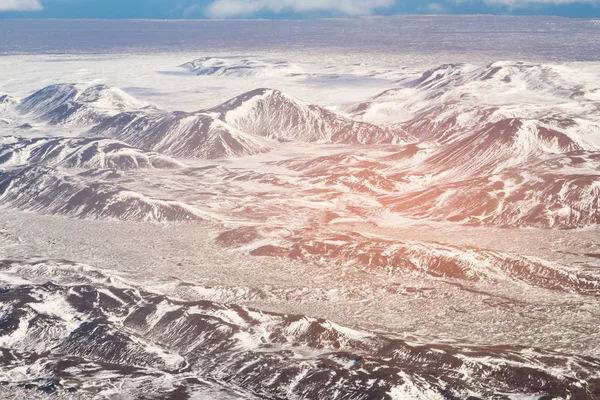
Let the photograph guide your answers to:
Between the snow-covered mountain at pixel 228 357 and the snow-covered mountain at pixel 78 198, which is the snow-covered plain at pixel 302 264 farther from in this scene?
the snow-covered mountain at pixel 78 198

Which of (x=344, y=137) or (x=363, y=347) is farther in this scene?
(x=344, y=137)

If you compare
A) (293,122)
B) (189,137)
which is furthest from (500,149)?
(189,137)

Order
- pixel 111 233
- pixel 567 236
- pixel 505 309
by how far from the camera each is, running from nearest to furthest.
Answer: pixel 505 309
pixel 567 236
pixel 111 233

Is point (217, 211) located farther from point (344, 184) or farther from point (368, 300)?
point (368, 300)

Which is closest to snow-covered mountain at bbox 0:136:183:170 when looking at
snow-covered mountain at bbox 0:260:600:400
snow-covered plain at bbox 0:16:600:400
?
snow-covered plain at bbox 0:16:600:400

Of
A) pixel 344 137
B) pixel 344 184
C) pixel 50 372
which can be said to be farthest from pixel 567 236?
pixel 344 137

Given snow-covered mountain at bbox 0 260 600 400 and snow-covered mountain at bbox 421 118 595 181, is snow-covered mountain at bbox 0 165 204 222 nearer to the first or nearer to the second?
snow-covered mountain at bbox 0 260 600 400

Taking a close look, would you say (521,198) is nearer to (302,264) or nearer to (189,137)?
(302,264)
